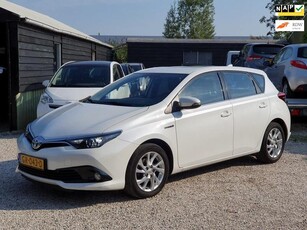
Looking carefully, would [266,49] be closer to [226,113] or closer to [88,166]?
[226,113]

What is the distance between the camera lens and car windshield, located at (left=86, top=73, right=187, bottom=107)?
18.7 ft

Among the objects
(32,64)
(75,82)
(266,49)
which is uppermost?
(266,49)

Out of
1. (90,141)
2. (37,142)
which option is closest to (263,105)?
(90,141)

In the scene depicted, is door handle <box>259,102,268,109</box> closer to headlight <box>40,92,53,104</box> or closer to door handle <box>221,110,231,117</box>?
door handle <box>221,110,231,117</box>

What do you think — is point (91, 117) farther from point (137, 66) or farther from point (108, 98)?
point (137, 66)

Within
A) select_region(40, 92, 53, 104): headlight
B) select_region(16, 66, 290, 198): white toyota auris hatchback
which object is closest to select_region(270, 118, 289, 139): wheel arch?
select_region(16, 66, 290, 198): white toyota auris hatchback

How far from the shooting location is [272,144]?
705 cm

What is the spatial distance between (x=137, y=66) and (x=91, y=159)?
56.2ft

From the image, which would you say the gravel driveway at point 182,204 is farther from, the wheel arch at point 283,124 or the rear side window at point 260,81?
the rear side window at point 260,81

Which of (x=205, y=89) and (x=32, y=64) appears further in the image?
(x=32, y=64)

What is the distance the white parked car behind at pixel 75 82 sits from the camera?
373 inches

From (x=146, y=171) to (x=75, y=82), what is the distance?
5.64 metres

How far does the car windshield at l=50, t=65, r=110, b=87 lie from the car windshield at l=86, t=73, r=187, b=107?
388cm

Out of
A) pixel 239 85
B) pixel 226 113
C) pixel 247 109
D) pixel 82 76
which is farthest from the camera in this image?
pixel 82 76
